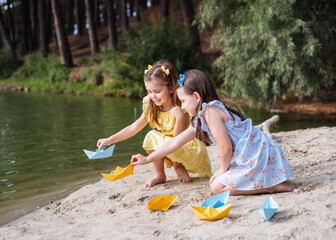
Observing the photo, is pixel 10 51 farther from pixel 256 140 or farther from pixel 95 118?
pixel 256 140

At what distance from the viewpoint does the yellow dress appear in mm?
3723

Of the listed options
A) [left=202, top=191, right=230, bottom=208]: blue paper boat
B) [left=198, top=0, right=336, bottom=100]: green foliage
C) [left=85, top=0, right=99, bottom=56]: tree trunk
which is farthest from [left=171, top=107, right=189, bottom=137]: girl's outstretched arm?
[left=85, top=0, right=99, bottom=56]: tree trunk

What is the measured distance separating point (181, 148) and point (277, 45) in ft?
20.1

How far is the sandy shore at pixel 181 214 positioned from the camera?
7.66 feet

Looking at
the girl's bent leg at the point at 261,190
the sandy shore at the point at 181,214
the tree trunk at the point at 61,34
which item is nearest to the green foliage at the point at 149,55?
the tree trunk at the point at 61,34

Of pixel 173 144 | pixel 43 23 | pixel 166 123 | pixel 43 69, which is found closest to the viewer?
pixel 173 144

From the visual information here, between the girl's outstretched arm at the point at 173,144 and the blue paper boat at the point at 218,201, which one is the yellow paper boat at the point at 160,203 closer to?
the blue paper boat at the point at 218,201

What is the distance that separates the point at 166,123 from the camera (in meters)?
3.87

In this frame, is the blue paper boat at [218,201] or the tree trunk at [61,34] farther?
the tree trunk at [61,34]

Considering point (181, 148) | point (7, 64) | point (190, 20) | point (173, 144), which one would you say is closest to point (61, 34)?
point (190, 20)

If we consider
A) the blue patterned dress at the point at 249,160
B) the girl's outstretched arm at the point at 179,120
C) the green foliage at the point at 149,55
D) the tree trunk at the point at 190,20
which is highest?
the tree trunk at the point at 190,20

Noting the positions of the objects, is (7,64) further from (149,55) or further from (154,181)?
(154,181)

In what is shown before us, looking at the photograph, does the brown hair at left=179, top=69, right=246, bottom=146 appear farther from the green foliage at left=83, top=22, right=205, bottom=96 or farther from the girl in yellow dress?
the green foliage at left=83, top=22, right=205, bottom=96

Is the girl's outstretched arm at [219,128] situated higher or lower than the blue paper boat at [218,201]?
higher
